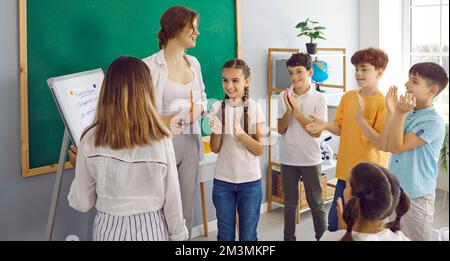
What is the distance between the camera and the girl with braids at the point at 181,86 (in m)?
2.38

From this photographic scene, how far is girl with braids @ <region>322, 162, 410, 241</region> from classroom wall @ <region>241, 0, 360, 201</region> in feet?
6.78

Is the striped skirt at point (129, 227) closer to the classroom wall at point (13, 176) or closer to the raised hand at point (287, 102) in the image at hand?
the classroom wall at point (13, 176)

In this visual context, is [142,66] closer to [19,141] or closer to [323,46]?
[19,141]

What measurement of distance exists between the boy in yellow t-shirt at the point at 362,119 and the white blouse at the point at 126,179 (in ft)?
3.12

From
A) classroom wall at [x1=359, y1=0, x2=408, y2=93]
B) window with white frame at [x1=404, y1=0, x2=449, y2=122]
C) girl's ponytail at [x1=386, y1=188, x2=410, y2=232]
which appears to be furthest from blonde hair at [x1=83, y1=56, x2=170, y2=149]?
window with white frame at [x1=404, y1=0, x2=449, y2=122]

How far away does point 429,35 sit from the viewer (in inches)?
171

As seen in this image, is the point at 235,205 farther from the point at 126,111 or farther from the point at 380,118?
the point at 126,111

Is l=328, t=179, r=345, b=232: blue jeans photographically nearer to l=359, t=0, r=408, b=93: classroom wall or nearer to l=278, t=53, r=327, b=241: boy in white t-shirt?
l=278, t=53, r=327, b=241: boy in white t-shirt

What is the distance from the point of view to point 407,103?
1967 mm

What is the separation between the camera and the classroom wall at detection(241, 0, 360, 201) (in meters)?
3.48

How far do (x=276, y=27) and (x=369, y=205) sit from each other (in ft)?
7.86

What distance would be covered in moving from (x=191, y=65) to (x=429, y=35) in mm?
2750

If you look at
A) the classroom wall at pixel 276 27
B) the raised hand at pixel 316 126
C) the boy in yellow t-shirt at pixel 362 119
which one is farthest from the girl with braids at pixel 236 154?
the classroom wall at pixel 276 27
